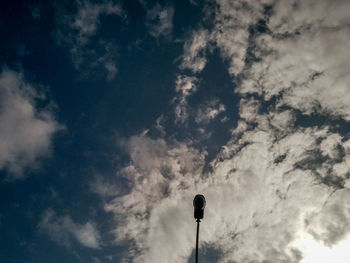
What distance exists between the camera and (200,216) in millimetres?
8711

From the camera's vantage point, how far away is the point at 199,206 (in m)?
8.88

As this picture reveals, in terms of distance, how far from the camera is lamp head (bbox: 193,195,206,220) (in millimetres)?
8728

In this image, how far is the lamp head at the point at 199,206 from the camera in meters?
8.73
